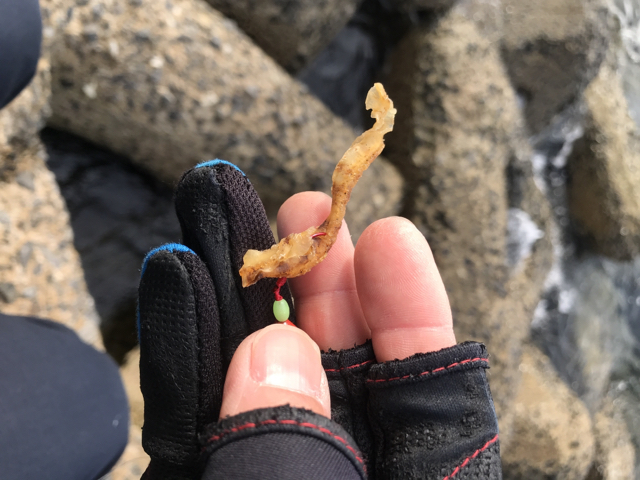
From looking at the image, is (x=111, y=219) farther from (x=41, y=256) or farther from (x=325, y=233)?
(x=325, y=233)

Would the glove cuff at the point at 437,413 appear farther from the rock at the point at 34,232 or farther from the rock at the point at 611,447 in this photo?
the rock at the point at 611,447

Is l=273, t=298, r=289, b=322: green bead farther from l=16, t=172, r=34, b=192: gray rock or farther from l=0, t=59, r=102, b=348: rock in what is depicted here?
l=16, t=172, r=34, b=192: gray rock

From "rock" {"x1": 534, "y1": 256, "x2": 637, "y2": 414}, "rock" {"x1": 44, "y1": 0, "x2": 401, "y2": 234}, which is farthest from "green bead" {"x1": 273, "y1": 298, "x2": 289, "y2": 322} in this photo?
"rock" {"x1": 534, "y1": 256, "x2": 637, "y2": 414}

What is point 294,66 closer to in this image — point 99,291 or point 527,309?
point 99,291

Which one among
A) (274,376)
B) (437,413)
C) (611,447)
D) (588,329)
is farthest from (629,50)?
(274,376)

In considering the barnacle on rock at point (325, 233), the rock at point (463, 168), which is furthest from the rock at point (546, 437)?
the barnacle on rock at point (325, 233)

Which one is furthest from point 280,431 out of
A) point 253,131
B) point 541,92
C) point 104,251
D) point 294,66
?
point 541,92
